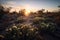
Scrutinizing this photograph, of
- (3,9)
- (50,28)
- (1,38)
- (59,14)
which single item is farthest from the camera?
(3,9)

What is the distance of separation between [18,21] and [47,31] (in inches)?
79.1

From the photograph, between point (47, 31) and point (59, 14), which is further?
point (59, 14)

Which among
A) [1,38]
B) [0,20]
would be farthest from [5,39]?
[0,20]

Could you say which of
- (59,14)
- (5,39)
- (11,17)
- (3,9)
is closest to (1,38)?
(5,39)

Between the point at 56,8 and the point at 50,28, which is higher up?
the point at 56,8

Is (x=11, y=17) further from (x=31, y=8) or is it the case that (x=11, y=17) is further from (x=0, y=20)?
(x=31, y=8)

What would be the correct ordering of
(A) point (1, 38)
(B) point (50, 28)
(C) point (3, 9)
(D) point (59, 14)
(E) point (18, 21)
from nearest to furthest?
(A) point (1, 38) < (B) point (50, 28) < (E) point (18, 21) < (D) point (59, 14) < (C) point (3, 9)

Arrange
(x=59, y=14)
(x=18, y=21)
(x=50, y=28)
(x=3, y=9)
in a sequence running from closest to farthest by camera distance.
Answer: (x=50, y=28) → (x=18, y=21) → (x=59, y=14) → (x=3, y=9)

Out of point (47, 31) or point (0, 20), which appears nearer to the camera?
point (47, 31)

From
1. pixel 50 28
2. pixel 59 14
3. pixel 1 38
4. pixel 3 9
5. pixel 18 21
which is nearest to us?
pixel 1 38

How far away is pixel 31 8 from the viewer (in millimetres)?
7926

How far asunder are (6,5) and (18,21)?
85.2 inches

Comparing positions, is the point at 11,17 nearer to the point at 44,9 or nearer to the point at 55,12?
the point at 44,9

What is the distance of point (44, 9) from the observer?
825 cm
